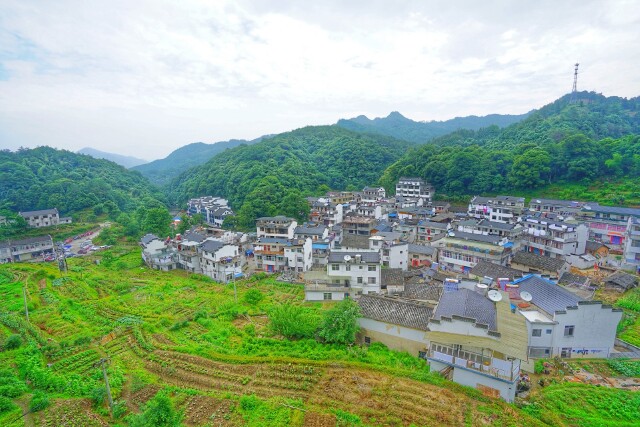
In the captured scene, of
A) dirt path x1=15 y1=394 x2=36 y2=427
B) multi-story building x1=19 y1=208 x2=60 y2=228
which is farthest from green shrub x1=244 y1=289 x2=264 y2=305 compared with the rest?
multi-story building x1=19 y1=208 x2=60 y2=228

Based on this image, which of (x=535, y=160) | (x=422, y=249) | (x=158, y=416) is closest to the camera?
(x=158, y=416)

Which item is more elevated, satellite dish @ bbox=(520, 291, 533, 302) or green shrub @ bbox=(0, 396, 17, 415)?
satellite dish @ bbox=(520, 291, 533, 302)

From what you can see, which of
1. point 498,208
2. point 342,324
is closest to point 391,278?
point 342,324

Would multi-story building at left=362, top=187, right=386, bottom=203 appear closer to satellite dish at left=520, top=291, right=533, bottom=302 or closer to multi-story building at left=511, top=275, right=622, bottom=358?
satellite dish at left=520, top=291, right=533, bottom=302

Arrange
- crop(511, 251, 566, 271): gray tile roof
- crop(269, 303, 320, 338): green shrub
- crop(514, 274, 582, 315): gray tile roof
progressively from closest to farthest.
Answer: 1. crop(514, 274, 582, 315): gray tile roof
2. crop(269, 303, 320, 338): green shrub
3. crop(511, 251, 566, 271): gray tile roof

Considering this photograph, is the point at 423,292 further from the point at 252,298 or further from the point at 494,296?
Result: the point at 252,298

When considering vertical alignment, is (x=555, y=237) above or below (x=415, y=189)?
below

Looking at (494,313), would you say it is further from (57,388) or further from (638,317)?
(57,388)
